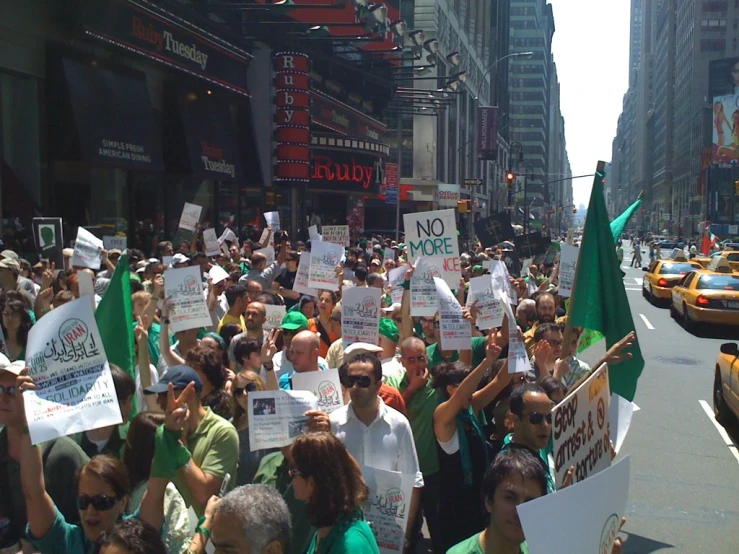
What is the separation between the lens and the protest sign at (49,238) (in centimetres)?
1066

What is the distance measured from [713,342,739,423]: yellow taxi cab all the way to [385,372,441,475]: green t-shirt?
5.34m

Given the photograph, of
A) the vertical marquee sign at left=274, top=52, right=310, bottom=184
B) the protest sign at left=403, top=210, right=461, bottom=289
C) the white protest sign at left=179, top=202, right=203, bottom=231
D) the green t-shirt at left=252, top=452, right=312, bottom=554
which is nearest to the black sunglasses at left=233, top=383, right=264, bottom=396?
Answer: the green t-shirt at left=252, top=452, right=312, bottom=554

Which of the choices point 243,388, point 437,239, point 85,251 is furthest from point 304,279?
point 243,388

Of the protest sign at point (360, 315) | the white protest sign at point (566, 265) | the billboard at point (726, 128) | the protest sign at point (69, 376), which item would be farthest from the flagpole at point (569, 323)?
the billboard at point (726, 128)

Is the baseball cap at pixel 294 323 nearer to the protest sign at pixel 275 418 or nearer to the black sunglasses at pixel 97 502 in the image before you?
the protest sign at pixel 275 418

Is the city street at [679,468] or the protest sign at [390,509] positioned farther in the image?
the city street at [679,468]

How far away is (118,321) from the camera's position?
18.1 ft

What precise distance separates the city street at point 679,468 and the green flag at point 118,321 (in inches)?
156

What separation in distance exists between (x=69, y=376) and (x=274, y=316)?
13.3ft

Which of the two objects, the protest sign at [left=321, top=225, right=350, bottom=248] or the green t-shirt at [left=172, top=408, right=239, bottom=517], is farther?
the protest sign at [left=321, top=225, right=350, bottom=248]

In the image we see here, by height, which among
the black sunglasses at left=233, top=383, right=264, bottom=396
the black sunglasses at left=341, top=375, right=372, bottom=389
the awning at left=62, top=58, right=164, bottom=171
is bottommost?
the black sunglasses at left=233, top=383, right=264, bottom=396

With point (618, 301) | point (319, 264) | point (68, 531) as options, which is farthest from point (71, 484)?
point (319, 264)

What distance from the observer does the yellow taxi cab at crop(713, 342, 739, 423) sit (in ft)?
32.4

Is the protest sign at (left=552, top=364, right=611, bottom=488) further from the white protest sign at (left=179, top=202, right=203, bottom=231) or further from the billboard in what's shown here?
the billboard
